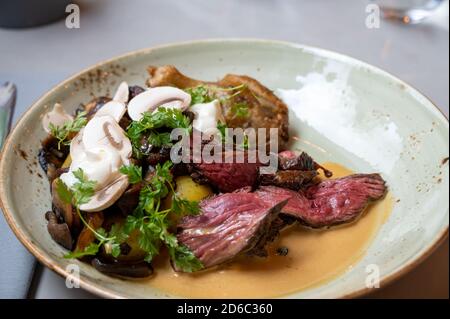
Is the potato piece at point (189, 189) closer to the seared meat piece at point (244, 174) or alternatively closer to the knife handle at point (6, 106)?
the seared meat piece at point (244, 174)

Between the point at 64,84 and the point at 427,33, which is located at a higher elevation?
the point at 427,33

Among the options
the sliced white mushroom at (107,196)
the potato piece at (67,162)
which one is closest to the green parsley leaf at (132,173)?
the sliced white mushroom at (107,196)

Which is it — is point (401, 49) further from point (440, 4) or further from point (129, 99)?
point (129, 99)

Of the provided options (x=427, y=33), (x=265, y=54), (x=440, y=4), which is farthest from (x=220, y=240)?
(x=440, y=4)

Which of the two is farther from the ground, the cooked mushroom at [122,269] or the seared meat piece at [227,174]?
the seared meat piece at [227,174]

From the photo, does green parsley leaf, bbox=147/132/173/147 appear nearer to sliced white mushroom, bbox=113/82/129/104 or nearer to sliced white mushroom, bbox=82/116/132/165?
sliced white mushroom, bbox=82/116/132/165

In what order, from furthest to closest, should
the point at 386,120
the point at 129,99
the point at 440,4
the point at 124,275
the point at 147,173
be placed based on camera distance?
1. the point at 440,4
2. the point at 386,120
3. the point at 129,99
4. the point at 147,173
5. the point at 124,275

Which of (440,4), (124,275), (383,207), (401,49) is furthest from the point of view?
(440,4)
